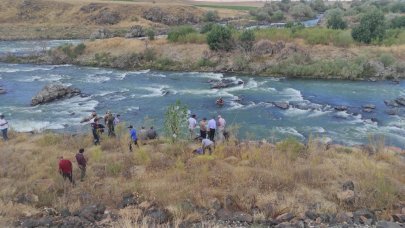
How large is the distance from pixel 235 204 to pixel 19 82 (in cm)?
3672

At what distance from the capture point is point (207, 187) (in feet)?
54.2

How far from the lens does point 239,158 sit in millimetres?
19750

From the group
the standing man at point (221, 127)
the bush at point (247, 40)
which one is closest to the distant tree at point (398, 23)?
the bush at point (247, 40)

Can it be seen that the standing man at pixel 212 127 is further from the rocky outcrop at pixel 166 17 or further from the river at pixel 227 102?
the rocky outcrop at pixel 166 17

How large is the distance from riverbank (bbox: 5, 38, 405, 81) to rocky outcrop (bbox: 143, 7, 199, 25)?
145 ft

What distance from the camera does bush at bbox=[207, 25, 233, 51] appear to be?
2144 inches

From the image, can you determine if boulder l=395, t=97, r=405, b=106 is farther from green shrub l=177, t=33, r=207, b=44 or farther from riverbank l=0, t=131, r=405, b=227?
green shrub l=177, t=33, r=207, b=44

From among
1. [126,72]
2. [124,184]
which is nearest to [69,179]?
[124,184]

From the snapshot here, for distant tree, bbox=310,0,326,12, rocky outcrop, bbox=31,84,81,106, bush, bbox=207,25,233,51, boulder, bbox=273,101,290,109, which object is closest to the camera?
boulder, bbox=273,101,290,109

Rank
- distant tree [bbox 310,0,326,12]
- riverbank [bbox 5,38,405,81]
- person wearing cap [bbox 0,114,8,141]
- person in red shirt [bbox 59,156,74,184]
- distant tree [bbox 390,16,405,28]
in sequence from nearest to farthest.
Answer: person in red shirt [bbox 59,156,74,184], person wearing cap [bbox 0,114,8,141], riverbank [bbox 5,38,405,81], distant tree [bbox 390,16,405,28], distant tree [bbox 310,0,326,12]

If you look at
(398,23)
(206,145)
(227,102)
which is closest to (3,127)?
(206,145)

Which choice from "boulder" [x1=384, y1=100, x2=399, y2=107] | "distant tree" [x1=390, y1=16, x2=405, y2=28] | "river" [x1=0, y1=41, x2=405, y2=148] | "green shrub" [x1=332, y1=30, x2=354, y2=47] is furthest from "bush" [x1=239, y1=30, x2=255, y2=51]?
"distant tree" [x1=390, y1=16, x2=405, y2=28]

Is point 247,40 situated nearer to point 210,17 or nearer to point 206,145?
point 206,145

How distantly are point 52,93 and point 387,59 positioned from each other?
3479 centimetres
